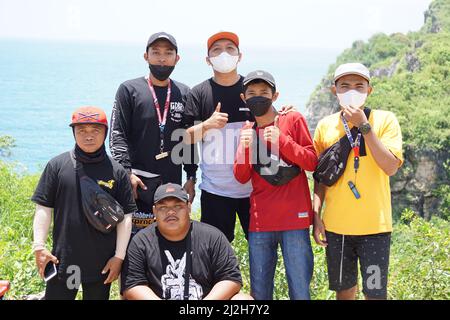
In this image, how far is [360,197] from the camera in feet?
14.9

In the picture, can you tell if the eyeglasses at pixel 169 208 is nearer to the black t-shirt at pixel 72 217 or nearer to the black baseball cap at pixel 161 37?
the black t-shirt at pixel 72 217

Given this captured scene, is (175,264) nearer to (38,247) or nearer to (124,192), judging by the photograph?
(124,192)

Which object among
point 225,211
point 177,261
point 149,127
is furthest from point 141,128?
point 177,261

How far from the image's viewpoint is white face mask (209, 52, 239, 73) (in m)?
5.09

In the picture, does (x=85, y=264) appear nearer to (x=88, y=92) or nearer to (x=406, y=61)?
(x=406, y=61)

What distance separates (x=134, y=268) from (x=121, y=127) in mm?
1299

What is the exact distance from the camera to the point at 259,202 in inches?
187

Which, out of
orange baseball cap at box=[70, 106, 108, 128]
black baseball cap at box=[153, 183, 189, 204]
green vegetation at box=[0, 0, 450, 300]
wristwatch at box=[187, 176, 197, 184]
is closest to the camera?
orange baseball cap at box=[70, 106, 108, 128]

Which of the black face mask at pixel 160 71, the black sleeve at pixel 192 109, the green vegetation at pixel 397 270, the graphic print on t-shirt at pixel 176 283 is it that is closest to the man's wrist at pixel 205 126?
the black sleeve at pixel 192 109

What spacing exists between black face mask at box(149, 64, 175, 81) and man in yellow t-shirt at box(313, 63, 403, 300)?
1466 millimetres

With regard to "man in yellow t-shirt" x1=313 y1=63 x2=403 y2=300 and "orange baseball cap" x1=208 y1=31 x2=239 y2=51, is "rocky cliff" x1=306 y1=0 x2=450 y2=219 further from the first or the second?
"man in yellow t-shirt" x1=313 y1=63 x2=403 y2=300

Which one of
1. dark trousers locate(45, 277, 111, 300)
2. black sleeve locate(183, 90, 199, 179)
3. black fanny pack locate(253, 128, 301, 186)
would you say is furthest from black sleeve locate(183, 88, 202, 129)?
dark trousers locate(45, 277, 111, 300)

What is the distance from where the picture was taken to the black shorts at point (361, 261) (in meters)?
4.51
